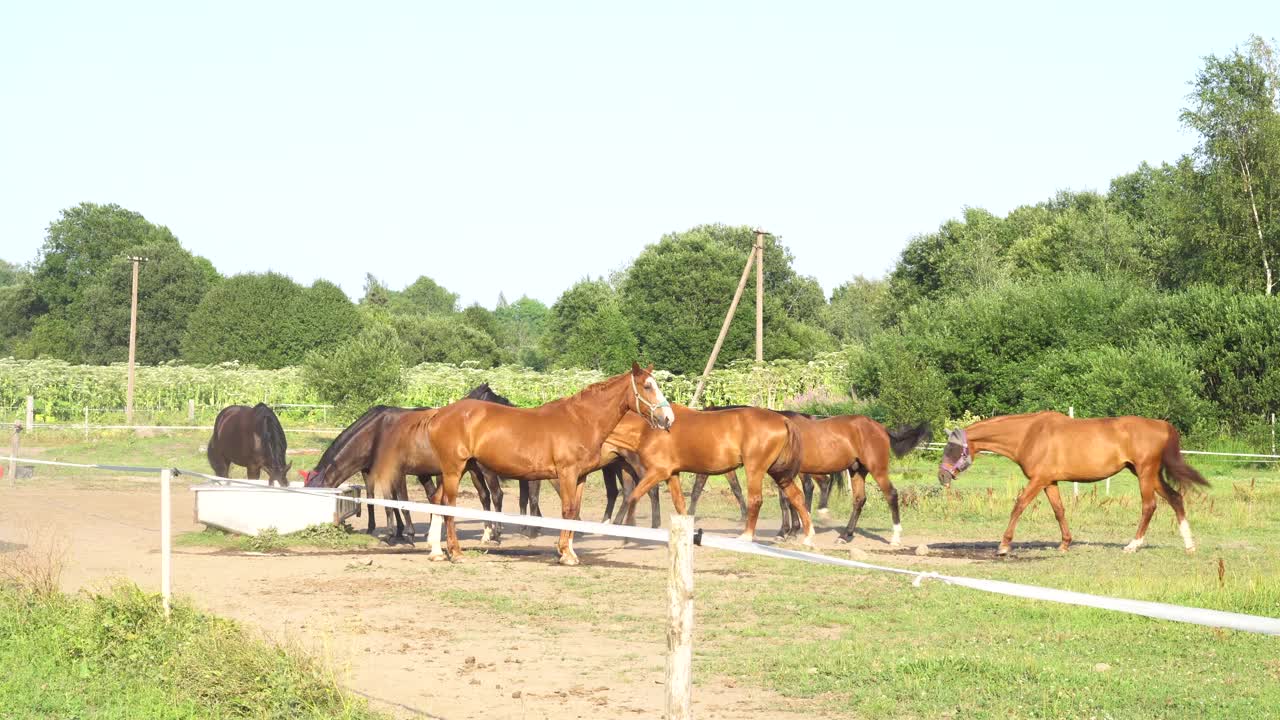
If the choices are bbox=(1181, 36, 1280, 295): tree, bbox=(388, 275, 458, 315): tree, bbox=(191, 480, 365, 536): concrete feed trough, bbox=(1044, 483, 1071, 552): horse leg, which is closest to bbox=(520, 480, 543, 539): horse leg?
bbox=(191, 480, 365, 536): concrete feed trough

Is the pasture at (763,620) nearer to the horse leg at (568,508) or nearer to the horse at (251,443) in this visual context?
the horse leg at (568,508)

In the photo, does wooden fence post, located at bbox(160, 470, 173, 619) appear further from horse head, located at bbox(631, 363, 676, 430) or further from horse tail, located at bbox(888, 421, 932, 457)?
horse tail, located at bbox(888, 421, 932, 457)

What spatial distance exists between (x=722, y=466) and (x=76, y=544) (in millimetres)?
7805

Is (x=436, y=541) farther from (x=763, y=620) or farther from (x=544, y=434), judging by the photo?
(x=763, y=620)

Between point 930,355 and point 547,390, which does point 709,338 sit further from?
point 930,355

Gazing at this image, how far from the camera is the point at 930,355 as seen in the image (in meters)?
38.2

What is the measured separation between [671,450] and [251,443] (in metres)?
6.85

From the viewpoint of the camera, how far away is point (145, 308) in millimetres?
79562

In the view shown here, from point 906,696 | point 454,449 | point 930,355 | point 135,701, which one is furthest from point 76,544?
point 930,355

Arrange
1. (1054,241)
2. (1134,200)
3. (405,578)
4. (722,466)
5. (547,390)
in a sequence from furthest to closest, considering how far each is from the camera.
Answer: (1134,200)
(1054,241)
(547,390)
(722,466)
(405,578)

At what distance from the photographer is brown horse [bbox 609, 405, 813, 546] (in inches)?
593

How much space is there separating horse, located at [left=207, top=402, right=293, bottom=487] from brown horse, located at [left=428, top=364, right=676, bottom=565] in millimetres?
3867

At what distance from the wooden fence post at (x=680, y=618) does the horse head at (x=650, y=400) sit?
8.50 meters

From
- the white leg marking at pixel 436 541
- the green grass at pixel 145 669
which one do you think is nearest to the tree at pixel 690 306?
the white leg marking at pixel 436 541
